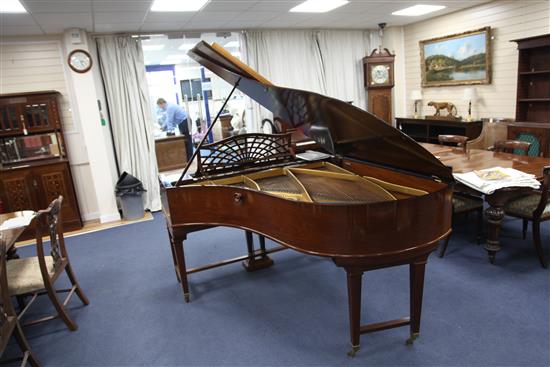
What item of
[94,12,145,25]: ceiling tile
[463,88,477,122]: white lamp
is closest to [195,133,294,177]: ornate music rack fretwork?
[94,12,145,25]: ceiling tile

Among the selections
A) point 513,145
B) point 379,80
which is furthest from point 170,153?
point 513,145

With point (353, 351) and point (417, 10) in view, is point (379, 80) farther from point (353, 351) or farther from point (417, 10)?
point (353, 351)

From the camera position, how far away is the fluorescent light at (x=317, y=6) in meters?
4.36

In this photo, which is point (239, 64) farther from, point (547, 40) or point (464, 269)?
point (547, 40)

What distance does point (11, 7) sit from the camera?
11.0 ft

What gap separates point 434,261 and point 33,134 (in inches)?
188

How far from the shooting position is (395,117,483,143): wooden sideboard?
17.6 feet

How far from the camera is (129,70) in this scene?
5020mm

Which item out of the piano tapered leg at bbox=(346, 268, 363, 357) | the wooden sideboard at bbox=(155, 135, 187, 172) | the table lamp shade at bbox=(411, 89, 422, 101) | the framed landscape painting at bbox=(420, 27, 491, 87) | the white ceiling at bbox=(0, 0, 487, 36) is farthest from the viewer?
the wooden sideboard at bbox=(155, 135, 187, 172)

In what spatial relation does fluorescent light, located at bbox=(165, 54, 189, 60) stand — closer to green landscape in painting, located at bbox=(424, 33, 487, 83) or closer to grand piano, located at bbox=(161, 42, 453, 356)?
green landscape in painting, located at bbox=(424, 33, 487, 83)

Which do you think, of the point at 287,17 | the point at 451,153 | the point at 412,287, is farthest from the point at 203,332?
the point at 287,17

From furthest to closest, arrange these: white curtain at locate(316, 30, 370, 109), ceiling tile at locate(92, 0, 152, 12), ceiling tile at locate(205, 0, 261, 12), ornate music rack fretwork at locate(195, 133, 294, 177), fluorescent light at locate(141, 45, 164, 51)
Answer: fluorescent light at locate(141, 45, 164, 51) < white curtain at locate(316, 30, 370, 109) < ceiling tile at locate(205, 0, 261, 12) < ceiling tile at locate(92, 0, 152, 12) < ornate music rack fretwork at locate(195, 133, 294, 177)

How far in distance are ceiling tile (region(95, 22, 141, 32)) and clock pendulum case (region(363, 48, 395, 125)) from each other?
368 centimetres

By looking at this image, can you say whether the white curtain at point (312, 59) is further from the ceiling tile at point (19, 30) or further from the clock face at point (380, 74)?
the ceiling tile at point (19, 30)
